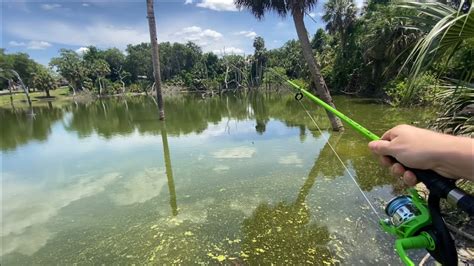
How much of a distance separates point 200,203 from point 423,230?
480 centimetres

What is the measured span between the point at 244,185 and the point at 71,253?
3.37 m

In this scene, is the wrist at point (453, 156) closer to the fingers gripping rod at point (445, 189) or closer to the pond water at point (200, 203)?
the fingers gripping rod at point (445, 189)

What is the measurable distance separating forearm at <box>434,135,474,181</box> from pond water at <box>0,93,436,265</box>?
3.08m

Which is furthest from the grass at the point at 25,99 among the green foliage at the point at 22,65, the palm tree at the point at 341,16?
the palm tree at the point at 341,16

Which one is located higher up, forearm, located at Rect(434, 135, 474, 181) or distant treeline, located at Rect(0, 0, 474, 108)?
distant treeline, located at Rect(0, 0, 474, 108)

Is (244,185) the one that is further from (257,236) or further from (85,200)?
(85,200)

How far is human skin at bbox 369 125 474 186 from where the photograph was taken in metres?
1.02

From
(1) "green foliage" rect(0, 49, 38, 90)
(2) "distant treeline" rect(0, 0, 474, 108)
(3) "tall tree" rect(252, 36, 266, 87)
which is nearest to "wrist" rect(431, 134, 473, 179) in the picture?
(2) "distant treeline" rect(0, 0, 474, 108)

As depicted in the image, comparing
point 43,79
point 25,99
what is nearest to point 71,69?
point 43,79

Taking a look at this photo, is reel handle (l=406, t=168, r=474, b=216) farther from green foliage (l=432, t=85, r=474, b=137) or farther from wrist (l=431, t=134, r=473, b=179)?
green foliage (l=432, t=85, r=474, b=137)

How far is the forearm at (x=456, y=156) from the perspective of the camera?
3.28ft

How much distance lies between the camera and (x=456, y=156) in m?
1.03

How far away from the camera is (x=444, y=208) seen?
445cm

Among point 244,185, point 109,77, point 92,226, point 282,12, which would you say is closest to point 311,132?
point 282,12
